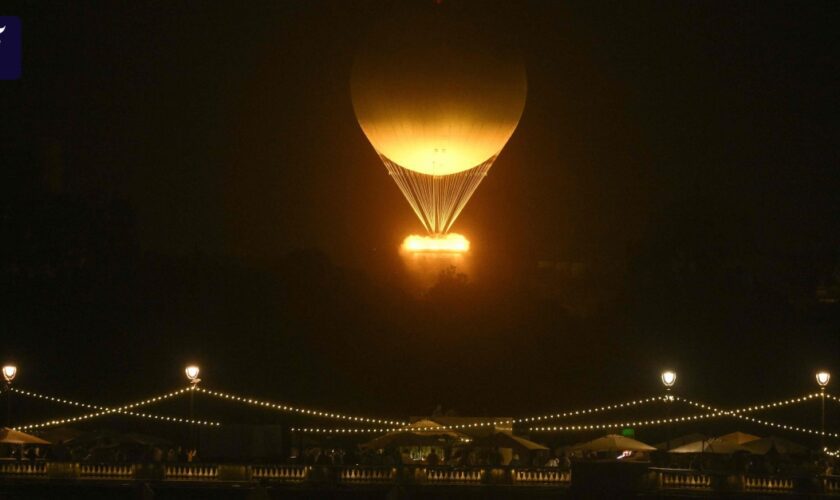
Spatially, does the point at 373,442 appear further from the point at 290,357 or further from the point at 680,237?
the point at 680,237

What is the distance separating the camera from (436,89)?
79312mm

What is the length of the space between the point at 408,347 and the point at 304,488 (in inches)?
700

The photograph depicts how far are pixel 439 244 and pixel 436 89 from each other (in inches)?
377

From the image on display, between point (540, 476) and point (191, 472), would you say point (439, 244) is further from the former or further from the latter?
point (540, 476)

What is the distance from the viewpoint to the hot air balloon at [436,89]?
79312mm

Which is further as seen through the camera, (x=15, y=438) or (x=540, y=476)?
(x=15, y=438)

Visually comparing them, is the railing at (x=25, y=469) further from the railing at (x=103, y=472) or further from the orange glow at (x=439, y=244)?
the orange glow at (x=439, y=244)

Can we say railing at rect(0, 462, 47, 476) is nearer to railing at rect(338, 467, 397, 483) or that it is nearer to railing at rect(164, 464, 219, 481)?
railing at rect(164, 464, 219, 481)

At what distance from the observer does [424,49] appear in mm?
79250

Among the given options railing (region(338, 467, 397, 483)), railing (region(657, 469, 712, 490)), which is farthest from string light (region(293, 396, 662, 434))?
railing (region(657, 469, 712, 490))

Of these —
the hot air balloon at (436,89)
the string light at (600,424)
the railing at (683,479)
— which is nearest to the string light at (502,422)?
the string light at (600,424)

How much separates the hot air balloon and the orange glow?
5061mm

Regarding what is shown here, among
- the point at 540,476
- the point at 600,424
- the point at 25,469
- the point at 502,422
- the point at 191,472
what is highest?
the point at 600,424

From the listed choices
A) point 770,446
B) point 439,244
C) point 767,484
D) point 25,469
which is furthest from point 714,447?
point 439,244
